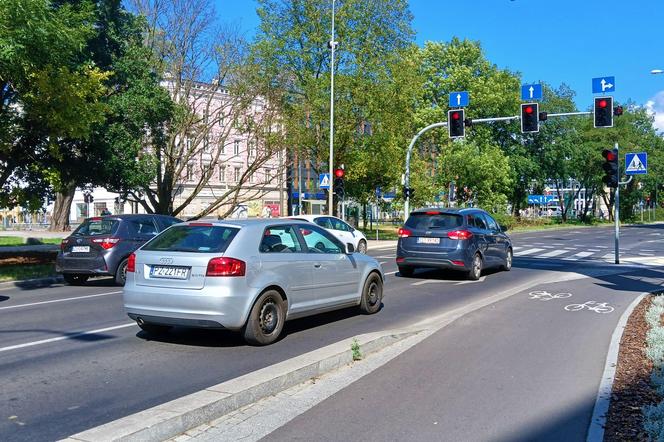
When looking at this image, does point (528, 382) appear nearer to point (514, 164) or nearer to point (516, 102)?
point (516, 102)

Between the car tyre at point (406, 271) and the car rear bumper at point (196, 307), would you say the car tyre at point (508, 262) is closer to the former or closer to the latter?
the car tyre at point (406, 271)

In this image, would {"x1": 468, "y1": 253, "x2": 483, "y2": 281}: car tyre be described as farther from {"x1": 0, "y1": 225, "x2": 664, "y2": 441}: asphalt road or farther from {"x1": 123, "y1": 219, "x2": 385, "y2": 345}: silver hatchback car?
{"x1": 123, "y1": 219, "x2": 385, "y2": 345}: silver hatchback car

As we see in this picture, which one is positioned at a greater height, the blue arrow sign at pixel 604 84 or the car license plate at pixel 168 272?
the blue arrow sign at pixel 604 84

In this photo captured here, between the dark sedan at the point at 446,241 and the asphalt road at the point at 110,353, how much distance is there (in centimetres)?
127

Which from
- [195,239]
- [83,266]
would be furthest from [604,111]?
[195,239]

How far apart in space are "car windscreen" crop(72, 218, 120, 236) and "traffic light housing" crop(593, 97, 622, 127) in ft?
52.6

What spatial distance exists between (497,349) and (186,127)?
900 inches

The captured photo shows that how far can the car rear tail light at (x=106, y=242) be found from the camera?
13.5m

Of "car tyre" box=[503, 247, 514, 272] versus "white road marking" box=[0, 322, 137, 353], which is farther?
"car tyre" box=[503, 247, 514, 272]

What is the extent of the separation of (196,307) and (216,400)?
2320mm

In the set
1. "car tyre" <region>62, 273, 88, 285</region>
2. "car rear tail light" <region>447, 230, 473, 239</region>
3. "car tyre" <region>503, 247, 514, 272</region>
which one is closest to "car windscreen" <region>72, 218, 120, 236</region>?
"car tyre" <region>62, 273, 88, 285</region>

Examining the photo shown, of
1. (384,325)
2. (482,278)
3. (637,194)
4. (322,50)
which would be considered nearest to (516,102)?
(322,50)

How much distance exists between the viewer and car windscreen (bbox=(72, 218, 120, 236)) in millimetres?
13852

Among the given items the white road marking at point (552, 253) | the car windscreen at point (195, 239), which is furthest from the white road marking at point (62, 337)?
the white road marking at point (552, 253)
